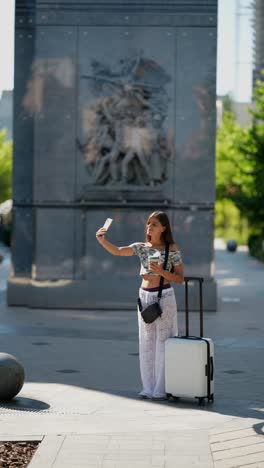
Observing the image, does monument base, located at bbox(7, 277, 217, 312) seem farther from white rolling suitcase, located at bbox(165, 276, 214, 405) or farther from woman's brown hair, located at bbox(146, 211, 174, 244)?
white rolling suitcase, located at bbox(165, 276, 214, 405)

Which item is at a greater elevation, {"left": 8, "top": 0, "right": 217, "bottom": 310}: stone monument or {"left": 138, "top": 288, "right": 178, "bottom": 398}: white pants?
{"left": 8, "top": 0, "right": 217, "bottom": 310}: stone monument

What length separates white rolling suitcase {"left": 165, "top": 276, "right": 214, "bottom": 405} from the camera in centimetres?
1061

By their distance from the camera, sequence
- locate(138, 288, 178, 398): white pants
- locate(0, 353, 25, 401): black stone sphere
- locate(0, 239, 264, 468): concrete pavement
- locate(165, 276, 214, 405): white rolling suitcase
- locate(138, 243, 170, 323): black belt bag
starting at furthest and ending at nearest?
locate(138, 288, 178, 398): white pants → locate(138, 243, 170, 323): black belt bag → locate(165, 276, 214, 405): white rolling suitcase → locate(0, 353, 25, 401): black stone sphere → locate(0, 239, 264, 468): concrete pavement

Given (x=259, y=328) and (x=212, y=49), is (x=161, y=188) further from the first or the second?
(x=259, y=328)

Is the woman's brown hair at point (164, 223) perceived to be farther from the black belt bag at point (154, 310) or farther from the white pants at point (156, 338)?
the white pants at point (156, 338)

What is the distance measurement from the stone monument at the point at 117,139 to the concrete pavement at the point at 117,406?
91.7 inches

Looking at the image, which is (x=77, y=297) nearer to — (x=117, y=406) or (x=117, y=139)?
(x=117, y=139)

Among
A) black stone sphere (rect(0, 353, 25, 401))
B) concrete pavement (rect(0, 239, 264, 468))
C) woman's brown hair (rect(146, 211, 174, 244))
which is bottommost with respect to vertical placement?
concrete pavement (rect(0, 239, 264, 468))

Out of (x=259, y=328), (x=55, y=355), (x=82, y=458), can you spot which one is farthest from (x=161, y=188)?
(x=82, y=458)

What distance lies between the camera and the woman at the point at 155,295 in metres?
10.8

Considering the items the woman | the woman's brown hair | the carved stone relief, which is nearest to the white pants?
the woman

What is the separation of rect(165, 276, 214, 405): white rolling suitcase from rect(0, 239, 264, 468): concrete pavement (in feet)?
0.60

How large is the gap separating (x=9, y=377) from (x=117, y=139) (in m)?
11.3

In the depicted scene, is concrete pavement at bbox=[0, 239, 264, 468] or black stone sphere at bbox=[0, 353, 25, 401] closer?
concrete pavement at bbox=[0, 239, 264, 468]
